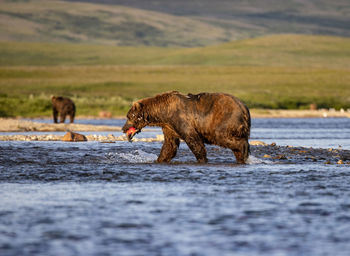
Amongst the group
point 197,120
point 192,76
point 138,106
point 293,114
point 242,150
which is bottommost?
point 293,114

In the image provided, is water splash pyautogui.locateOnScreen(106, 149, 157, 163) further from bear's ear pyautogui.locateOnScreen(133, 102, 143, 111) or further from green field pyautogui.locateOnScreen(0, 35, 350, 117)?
green field pyautogui.locateOnScreen(0, 35, 350, 117)

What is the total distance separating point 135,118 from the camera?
20.5 meters

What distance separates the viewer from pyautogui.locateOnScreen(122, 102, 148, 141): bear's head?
66.9 feet

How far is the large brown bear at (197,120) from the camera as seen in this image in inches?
746

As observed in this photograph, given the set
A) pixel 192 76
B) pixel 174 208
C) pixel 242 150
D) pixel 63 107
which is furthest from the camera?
pixel 192 76

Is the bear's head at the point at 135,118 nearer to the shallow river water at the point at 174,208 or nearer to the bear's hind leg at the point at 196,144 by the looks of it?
the shallow river water at the point at 174,208

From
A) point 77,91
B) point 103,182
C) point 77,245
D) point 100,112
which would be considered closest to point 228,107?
point 103,182

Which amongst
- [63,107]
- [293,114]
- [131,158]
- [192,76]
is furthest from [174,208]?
[192,76]

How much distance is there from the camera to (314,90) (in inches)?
4220

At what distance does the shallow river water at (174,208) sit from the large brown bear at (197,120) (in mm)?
547

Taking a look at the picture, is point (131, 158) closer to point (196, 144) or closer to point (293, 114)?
point (196, 144)

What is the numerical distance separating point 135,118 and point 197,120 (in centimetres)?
194

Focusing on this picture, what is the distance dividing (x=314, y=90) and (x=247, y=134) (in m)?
89.9

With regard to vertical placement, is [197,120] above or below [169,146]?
above
